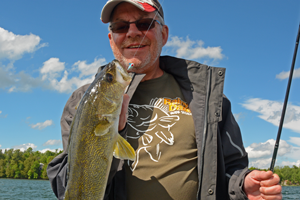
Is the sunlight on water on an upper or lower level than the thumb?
lower

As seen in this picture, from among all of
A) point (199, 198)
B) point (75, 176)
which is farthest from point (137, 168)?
point (75, 176)

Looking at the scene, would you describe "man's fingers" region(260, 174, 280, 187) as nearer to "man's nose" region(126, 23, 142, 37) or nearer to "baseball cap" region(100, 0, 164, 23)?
"man's nose" region(126, 23, 142, 37)

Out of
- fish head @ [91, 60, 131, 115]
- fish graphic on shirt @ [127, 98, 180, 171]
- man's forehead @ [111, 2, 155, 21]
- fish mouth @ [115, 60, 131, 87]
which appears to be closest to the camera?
fish head @ [91, 60, 131, 115]

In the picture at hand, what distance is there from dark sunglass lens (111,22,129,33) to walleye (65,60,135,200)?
1.67 metres

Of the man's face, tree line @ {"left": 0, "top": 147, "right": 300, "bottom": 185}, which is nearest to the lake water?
tree line @ {"left": 0, "top": 147, "right": 300, "bottom": 185}

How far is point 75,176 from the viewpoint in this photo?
2.31 meters

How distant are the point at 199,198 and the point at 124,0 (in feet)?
9.45

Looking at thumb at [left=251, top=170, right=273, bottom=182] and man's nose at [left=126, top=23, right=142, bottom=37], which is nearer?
thumb at [left=251, top=170, right=273, bottom=182]

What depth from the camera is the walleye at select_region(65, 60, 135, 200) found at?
2297 millimetres

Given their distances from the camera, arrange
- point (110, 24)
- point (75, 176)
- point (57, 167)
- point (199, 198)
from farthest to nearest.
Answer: point (110, 24) < point (199, 198) < point (57, 167) < point (75, 176)

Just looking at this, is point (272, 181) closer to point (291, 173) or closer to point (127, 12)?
point (127, 12)

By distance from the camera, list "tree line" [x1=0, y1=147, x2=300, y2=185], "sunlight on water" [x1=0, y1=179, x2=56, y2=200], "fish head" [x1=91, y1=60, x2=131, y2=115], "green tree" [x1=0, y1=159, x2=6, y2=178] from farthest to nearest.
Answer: "green tree" [x1=0, y1=159, x2=6, y2=178] < "tree line" [x1=0, y1=147, x2=300, y2=185] < "sunlight on water" [x1=0, y1=179, x2=56, y2=200] < "fish head" [x1=91, y1=60, x2=131, y2=115]

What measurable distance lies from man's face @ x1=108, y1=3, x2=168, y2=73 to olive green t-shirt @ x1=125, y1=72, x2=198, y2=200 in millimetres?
389

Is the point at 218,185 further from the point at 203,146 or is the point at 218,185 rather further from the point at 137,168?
the point at 137,168
